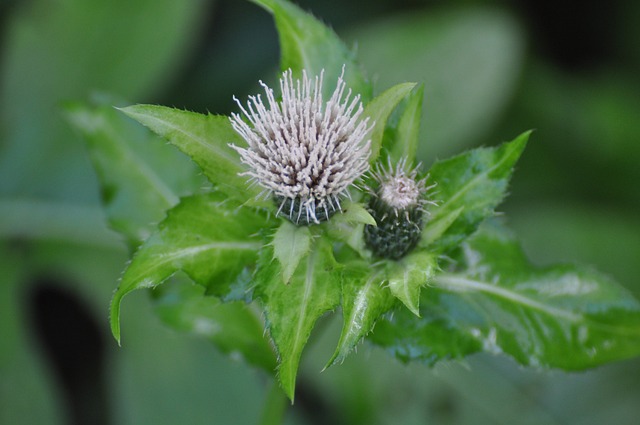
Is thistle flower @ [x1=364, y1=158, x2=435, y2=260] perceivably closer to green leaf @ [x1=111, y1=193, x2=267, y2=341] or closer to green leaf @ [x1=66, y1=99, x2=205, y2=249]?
green leaf @ [x1=111, y1=193, x2=267, y2=341]

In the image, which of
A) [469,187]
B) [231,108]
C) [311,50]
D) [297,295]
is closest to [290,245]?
[297,295]

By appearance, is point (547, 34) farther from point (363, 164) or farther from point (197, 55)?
point (363, 164)

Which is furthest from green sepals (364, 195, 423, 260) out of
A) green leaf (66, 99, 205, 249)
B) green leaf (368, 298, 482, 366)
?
green leaf (66, 99, 205, 249)

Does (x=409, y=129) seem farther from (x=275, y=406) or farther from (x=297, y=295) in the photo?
(x=275, y=406)

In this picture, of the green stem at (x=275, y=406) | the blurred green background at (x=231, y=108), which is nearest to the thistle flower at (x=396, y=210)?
the green stem at (x=275, y=406)

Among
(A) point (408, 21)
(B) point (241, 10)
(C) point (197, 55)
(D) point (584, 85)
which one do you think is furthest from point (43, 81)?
(D) point (584, 85)

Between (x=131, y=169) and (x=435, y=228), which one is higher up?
(x=435, y=228)
